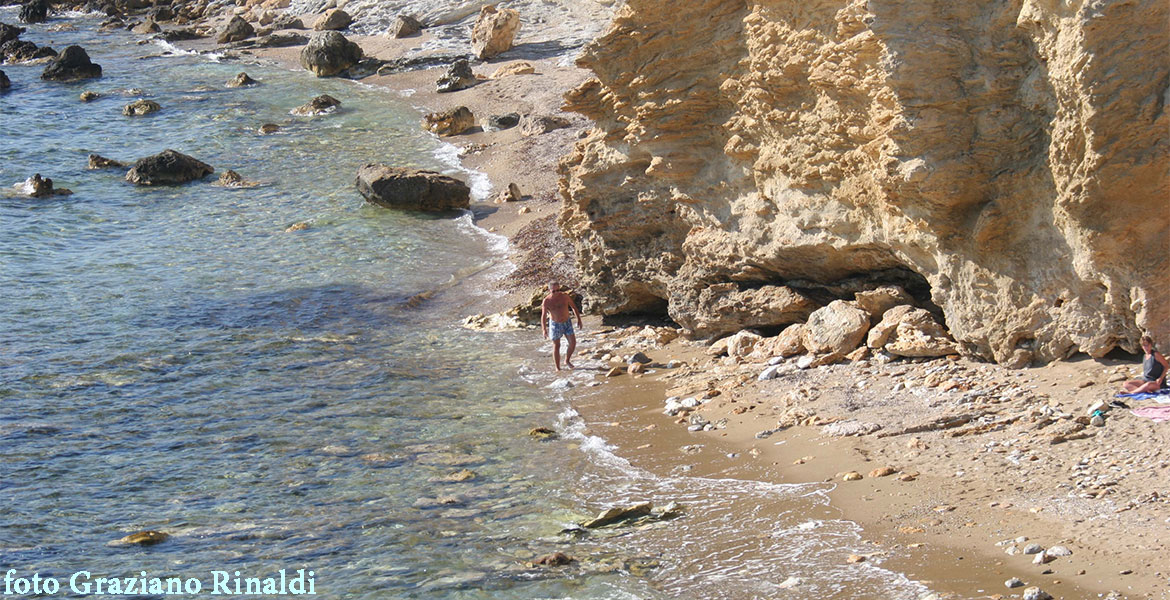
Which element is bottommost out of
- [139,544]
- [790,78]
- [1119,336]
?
[139,544]

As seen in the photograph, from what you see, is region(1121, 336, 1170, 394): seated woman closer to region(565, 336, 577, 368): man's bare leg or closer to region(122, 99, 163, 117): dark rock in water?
region(565, 336, 577, 368): man's bare leg

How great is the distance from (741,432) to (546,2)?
29.5m

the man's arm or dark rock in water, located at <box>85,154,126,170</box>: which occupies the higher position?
dark rock in water, located at <box>85,154,126,170</box>

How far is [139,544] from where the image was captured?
32.3 ft

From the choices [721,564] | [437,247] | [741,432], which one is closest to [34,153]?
[437,247]

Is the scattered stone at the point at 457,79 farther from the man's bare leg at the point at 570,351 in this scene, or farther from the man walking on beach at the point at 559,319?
the man's bare leg at the point at 570,351

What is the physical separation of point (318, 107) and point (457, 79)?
3.98 m

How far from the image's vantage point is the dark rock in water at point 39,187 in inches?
961

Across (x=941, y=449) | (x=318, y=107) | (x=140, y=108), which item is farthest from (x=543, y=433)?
(x=140, y=108)

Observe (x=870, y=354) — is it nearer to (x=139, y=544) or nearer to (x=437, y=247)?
(x=139, y=544)

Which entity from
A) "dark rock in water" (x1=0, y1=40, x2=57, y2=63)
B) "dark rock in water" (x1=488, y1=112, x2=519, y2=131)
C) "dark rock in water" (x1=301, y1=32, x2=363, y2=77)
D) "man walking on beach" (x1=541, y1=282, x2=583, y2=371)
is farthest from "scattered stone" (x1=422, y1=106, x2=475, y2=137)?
"dark rock in water" (x1=0, y1=40, x2=57, y2=63)

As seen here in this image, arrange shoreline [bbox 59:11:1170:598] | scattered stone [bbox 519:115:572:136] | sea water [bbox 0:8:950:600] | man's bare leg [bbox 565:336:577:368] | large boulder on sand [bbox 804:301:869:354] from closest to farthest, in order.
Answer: shoreline [bbox 59:11:1170:598] → sea water [bbox 0:8:950:600] → large boulder on sand [bbox 804:301:869:354] → man's bare leg [bbox 565:336:577:368] → scattered stone [bbox 519:115:572:136]

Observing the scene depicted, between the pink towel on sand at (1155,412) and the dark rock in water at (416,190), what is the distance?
15.7 meters

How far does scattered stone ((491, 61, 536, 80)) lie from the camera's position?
104ft
